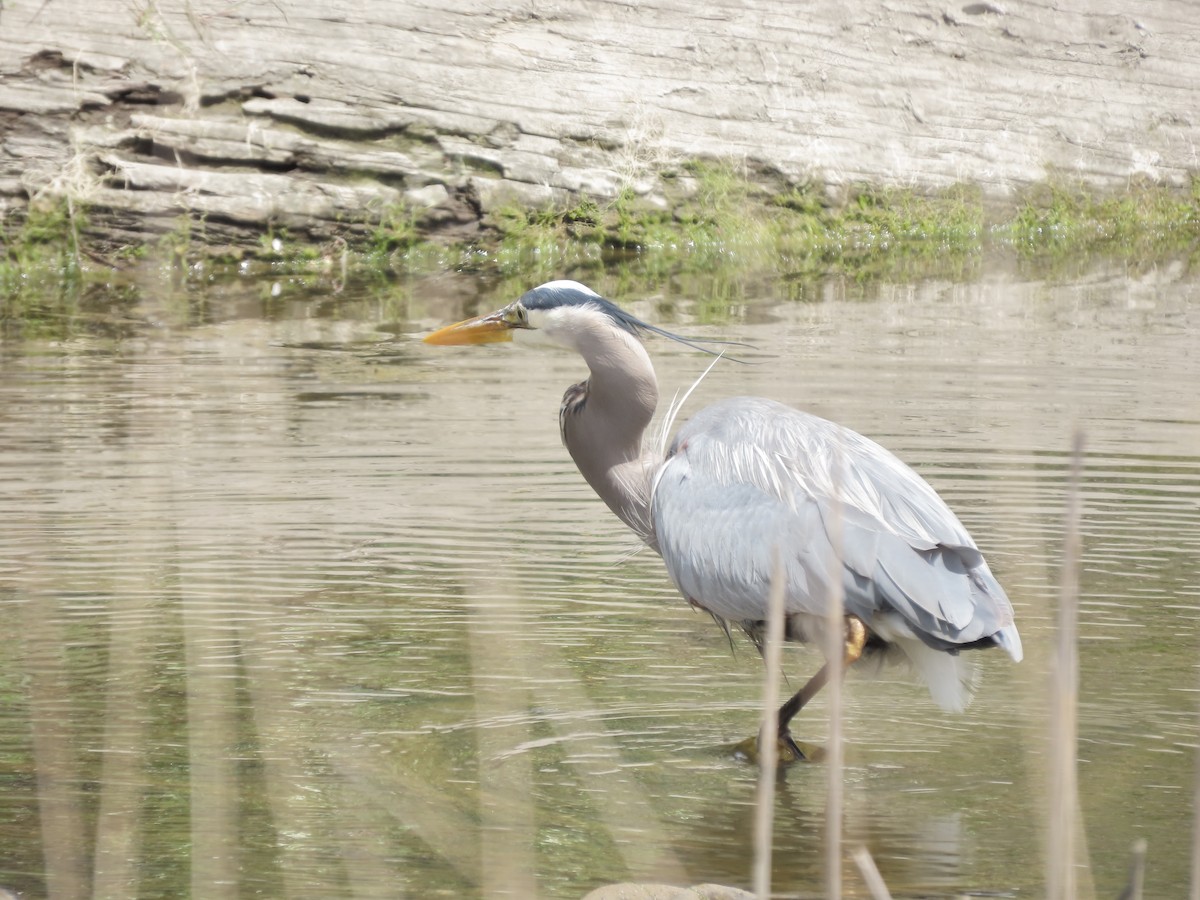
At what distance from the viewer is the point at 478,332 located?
498 cm

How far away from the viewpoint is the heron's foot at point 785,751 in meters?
3.88

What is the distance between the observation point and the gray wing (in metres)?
3.57

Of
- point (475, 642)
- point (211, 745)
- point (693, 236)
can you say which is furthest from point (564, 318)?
point (693, 236)

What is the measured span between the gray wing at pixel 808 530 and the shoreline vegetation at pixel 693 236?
7251 millimetres

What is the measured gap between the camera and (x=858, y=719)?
4.12 meters

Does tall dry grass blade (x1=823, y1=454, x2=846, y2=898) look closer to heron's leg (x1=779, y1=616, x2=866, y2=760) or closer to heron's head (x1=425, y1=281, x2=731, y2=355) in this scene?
heron's leg (x1=779, y1=616, x2=866, y2=760)

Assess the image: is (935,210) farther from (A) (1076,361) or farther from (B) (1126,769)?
(B) (1126,769)

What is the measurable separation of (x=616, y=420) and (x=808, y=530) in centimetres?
91

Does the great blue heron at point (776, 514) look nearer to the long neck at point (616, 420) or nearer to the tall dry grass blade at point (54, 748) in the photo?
the long neck at point (616, 420)

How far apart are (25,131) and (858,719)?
8521mm

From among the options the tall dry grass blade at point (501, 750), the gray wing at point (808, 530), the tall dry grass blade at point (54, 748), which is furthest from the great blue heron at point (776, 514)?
the tall dry grass blade at point (54, 748)

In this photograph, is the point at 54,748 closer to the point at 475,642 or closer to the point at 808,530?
the point at 475,642

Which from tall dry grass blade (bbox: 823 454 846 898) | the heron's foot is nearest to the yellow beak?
the heron's foot

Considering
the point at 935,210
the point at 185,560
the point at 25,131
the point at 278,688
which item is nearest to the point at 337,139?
the point at 25,131
